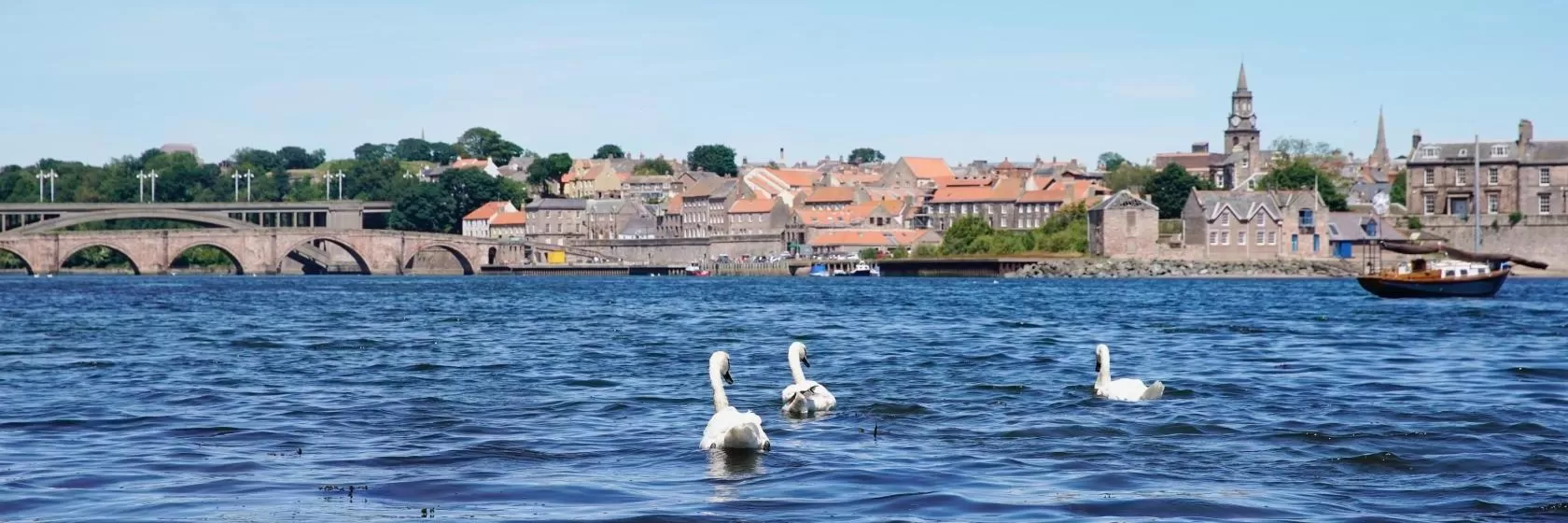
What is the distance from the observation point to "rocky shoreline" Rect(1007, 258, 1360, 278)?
4697 inches

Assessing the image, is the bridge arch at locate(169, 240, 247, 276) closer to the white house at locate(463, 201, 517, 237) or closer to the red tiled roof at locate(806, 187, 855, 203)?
the white house at locate(463, 201, 517, 237)

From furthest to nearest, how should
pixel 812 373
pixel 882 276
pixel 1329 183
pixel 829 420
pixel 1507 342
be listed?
1. pixel 1329 183
2. pixel 882 276
3. pixel 1507 342
4. pixel 812 373
5. pixel 829 420

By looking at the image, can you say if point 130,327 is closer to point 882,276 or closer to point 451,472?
point 451,472

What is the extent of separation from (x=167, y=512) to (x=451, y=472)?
2721 mm

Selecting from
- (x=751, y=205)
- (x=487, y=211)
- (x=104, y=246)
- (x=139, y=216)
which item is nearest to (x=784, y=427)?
(x=104, y=246)

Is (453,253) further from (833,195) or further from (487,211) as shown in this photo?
(487,211)

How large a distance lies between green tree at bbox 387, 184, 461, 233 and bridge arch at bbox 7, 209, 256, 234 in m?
28.6

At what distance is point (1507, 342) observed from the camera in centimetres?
3650

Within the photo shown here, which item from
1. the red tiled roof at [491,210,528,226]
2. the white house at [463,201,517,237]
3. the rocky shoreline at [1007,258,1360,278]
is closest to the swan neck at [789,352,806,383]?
the rocky shoreline at [1007,258,1360,278]

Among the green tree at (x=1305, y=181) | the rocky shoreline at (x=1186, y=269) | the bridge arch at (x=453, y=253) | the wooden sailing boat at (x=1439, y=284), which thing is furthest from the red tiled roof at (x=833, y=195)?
the wooden sailing boat at (x=1439, y=284)

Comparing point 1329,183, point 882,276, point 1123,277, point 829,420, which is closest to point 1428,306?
point 829,420

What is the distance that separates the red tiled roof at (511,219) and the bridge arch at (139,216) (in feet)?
115

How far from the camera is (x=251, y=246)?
5413 inches

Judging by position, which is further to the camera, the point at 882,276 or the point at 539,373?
the point at 882,276
